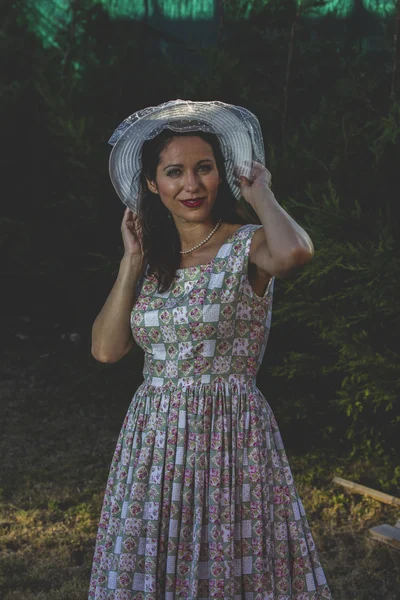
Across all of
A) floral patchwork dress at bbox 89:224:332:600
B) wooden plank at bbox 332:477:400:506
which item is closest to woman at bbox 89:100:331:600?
floral patchwork dress at bbox 89:224:332:600

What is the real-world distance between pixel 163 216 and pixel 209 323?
45cm

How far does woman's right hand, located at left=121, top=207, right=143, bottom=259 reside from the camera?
2.50 m

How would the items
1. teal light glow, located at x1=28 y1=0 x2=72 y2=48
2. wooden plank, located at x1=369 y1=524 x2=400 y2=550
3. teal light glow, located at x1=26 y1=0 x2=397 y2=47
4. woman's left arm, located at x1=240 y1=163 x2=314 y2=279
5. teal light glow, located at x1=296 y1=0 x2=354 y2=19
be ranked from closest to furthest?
1. woman's left arm, located at x1=240 y1=163 x2=314 y2=279
2. wooden plank, located at x1=369 y1=524 x2=400 y2=550
3. teal light glow, located at x1=296 y1=0 x2=354 y2=19
4. teal light glow, located at x1=26 y1=0 x2=397 y2=47
5. teal light glow, located at x1=28 y1=0 x2=72 y2=48

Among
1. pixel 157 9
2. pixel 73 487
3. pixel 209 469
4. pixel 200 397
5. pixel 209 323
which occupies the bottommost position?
pixel 73 487

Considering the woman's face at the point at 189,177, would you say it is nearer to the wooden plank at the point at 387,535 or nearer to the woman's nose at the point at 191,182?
the woman's nose at the point at 191,182

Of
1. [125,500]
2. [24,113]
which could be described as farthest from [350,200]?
[24,113]

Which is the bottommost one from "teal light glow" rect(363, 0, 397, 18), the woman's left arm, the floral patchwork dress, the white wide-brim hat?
the floral patchwork dress

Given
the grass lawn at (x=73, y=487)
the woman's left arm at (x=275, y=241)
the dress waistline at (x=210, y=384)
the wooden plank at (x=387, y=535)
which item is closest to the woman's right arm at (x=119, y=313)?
the dress waistline at (x=210, y=384)

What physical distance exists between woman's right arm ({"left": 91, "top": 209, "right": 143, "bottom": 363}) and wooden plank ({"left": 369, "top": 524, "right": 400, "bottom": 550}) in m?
2.18

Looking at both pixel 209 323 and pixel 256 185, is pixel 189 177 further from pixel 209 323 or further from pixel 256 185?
pixel 209 323

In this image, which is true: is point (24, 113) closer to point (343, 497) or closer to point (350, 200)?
point (350, 200)

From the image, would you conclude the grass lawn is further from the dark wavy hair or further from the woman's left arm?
the woman's left arm

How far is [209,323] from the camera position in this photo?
2.30 meters

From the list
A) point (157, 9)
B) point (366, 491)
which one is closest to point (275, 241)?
point (366, 491)
